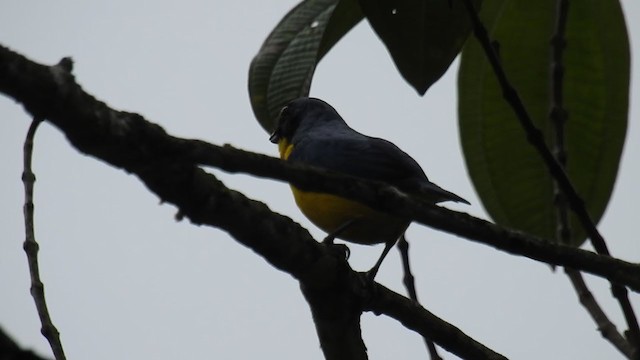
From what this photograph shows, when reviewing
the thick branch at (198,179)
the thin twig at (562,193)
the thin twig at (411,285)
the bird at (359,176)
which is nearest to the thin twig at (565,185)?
the thin twig at (562,193)

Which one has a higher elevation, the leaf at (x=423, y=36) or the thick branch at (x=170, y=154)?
the leaf at (x=423, y=36)

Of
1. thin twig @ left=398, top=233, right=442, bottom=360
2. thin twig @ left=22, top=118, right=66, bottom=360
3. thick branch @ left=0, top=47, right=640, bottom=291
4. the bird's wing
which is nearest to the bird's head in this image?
the bird's wing

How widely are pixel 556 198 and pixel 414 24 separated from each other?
714 mm

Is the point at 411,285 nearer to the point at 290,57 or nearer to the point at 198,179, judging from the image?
the point at 290,57

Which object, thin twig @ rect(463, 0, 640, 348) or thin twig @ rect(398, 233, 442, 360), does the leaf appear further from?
thin twig @ rect(398, 233, 442, 360)

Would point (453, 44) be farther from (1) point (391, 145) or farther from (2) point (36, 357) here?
(2) point (36, 357)

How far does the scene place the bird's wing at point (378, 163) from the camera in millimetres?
3725

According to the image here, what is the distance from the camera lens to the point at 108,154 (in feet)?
6.01

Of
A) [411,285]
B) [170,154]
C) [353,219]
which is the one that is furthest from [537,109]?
[170,154]

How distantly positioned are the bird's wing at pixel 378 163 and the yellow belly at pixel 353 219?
0.43 feet

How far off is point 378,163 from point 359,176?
0.09 metres

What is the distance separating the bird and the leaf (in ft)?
2.28

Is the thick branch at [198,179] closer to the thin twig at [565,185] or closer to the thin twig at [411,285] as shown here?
the thin twig at [411,285]

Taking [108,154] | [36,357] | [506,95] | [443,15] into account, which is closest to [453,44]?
[443,15]
